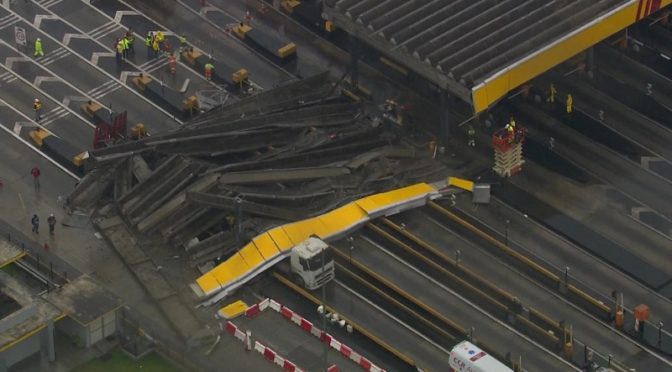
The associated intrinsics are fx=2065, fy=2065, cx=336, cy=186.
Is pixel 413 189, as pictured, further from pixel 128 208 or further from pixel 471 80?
pixel 128 208

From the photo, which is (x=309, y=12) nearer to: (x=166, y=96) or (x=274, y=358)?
(x=166, y=96)

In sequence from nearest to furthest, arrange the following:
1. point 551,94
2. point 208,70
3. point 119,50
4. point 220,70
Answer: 1. point 551,94
2. point 208,70
3. point 220,70
4. point 119,50

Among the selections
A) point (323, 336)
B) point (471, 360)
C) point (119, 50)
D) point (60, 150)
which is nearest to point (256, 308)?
point (323, 336)

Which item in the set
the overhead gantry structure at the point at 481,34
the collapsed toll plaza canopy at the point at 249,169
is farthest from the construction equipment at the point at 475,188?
the overhead gantry structure at the point at 481,34

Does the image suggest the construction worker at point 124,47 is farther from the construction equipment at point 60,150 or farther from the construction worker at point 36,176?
the construction worker at point 36,176

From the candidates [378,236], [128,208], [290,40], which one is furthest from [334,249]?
[290,40]
